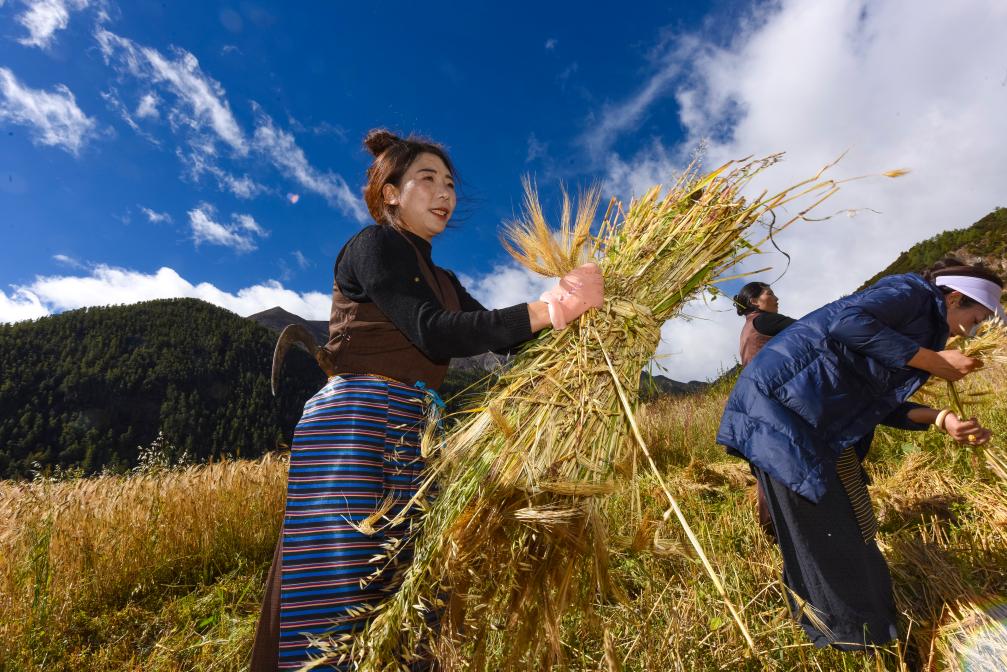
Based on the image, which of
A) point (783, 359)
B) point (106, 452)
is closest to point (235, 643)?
point (783, 359)

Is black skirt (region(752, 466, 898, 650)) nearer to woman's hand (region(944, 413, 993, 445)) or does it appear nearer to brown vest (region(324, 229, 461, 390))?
woman's hand (region(944, 413, 993, 445))

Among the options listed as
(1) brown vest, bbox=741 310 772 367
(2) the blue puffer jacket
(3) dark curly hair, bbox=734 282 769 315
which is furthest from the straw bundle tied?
(3) dark curly hair, bbox=734 282 769 315

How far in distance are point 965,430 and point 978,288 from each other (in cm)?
56

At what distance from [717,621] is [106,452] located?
9231cm

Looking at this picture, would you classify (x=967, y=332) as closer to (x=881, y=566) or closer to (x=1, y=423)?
(x=881, y=566)

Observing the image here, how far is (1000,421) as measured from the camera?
3602 mm

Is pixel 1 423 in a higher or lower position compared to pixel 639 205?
higher

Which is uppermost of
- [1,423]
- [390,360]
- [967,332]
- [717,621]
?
[1,423]

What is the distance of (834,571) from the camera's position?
1703mm

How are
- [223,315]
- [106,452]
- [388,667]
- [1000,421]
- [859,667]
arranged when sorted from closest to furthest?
[388,667] → [859,667] → [1000,421] → [106,452] → [223,315]

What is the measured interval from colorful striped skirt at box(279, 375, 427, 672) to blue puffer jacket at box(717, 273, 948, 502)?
4.32 ft

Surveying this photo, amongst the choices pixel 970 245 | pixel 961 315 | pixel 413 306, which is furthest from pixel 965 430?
pixel 970 245

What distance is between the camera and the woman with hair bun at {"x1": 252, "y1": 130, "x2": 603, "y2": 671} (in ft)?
3.31

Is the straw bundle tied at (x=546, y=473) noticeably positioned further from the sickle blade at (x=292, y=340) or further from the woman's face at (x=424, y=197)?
the sickle blade at (x=292, y=340)
